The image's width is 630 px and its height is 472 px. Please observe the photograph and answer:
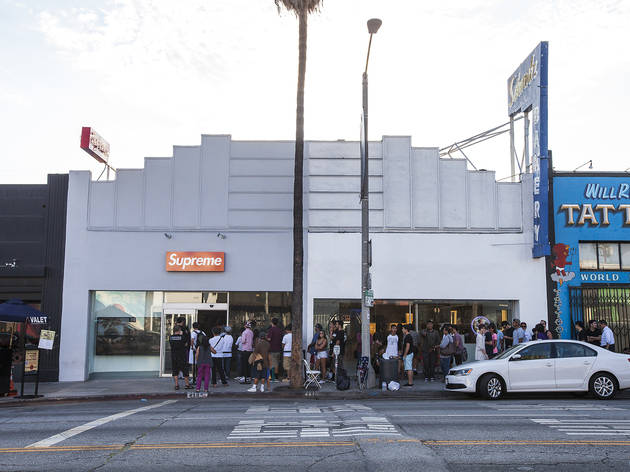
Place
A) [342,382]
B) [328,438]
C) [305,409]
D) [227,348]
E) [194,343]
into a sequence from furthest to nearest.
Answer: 1. [227,348]
2. [194,343]
3. [342,382]
4. [305,409]
5. [328,438]

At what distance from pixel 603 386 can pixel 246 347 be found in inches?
374

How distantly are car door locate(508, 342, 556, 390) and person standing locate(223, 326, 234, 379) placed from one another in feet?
26.7

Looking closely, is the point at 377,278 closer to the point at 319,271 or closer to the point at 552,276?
the point at 319,271

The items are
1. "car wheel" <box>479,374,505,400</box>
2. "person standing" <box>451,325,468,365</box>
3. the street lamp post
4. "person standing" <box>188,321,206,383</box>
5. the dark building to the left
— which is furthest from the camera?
the dark building to the left

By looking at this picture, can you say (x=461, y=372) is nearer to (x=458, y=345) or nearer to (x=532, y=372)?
(x=532, y=372)

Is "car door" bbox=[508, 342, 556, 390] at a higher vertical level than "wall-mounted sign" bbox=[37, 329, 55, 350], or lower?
lower

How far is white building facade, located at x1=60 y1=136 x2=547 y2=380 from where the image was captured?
20.2 meters

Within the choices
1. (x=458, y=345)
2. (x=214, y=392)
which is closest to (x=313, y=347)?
(x=214, y=392)

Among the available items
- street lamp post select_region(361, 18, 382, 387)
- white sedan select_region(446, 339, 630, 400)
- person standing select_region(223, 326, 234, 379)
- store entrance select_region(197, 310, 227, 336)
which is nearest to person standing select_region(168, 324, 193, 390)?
person standing select_region(223, 326, 234, 379)

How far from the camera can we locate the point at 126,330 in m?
20.3

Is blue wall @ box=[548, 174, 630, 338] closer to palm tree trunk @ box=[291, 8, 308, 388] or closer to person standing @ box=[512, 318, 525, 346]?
person standing @ box=[512, 318, 525, 346]

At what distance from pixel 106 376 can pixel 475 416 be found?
1346 cm

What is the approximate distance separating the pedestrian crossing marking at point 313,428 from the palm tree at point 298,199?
6.43 metres

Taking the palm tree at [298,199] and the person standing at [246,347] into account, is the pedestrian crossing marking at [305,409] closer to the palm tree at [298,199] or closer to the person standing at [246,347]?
the palm tree at [298,199]
